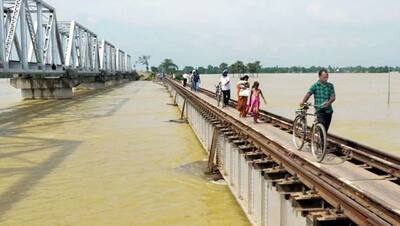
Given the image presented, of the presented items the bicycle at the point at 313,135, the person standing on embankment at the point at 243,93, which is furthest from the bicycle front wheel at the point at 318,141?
the person standing on embankment at the point at 243,93

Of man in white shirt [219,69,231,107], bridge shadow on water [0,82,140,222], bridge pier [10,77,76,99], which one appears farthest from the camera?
bridge pier [10,77,76,99]

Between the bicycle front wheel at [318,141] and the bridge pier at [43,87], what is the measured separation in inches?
2050

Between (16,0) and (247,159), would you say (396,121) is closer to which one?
(247,159)

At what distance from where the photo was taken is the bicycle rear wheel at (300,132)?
11.0m

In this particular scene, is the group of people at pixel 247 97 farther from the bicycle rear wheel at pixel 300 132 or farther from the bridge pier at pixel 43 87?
the bridge pier at pixel 43 87

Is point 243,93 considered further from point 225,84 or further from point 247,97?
point 225,84

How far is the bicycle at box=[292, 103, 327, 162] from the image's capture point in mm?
9577

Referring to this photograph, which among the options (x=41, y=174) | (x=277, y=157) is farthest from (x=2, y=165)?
(x=277, y=157)

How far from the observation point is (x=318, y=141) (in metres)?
9.77

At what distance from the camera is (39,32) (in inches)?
1877

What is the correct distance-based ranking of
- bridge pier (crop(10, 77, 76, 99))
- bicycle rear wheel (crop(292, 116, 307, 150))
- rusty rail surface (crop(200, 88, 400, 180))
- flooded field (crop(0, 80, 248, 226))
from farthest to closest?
bridge pier (crop(10, 77, 76, 99)) < flooded field (crop(0, 80, 248, 226)) < bicycle rear wheel (crop(292, 116, 307, 150)) < rusty rail surface (crop(200, 88, 400, 180))

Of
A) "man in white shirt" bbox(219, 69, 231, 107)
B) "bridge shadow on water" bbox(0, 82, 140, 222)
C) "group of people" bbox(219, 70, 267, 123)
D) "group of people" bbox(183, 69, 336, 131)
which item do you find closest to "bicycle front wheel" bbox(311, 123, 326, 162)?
"group of people" bbox(183, 69, 336, 131)

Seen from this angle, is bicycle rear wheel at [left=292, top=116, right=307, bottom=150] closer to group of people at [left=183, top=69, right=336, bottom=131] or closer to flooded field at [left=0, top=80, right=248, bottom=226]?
group of people at [left=183, top=69, right=336, bottom=131]

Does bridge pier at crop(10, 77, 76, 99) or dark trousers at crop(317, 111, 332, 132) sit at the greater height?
dark trousers at crop(317, 111, 332, 132)
